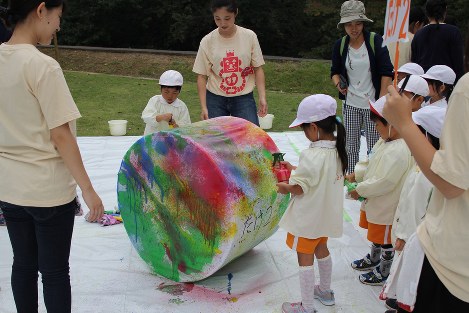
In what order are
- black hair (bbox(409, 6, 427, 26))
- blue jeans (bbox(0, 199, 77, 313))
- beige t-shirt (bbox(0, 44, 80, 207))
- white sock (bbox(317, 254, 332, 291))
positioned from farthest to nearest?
black hair (bbox(409, 6, 427, 26)) < white sock (bbox(317, 254, 332, 291)) < blue jeans (bbox(0, 199, 77, 313)) < beige t-shirt (bbox(0, 44, 80, 207))

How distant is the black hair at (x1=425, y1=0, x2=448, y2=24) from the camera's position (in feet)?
16.2

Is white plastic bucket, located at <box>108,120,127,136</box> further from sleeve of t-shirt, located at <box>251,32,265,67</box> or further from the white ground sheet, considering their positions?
the white ground sheet

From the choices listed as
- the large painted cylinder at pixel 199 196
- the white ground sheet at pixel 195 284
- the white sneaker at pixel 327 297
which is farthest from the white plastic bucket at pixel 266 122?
the white sneaker at pixel 327 297

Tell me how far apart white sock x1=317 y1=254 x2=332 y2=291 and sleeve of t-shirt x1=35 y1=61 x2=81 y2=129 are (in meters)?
1.61

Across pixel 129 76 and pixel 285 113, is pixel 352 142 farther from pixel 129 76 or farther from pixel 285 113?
pixel 129 76

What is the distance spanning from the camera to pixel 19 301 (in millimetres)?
2562

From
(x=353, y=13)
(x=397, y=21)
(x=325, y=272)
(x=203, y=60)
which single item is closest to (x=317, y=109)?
(x=397, y=21)

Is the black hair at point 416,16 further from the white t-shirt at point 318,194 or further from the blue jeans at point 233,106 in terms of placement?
the white t-shirt at point 318,194

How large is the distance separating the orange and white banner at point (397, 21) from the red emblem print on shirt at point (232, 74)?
2661mm

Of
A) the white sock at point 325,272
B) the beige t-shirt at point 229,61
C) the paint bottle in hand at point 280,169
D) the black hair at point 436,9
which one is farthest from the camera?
the black hair at point 436,9

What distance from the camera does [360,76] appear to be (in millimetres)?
4652

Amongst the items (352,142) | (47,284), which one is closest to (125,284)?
(47,284)

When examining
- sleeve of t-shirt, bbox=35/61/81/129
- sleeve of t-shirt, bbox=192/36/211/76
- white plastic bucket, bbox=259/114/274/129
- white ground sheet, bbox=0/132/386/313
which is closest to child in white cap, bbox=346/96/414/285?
white ground sheet, bbox=0/132/386/313

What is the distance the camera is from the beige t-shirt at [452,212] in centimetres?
160
